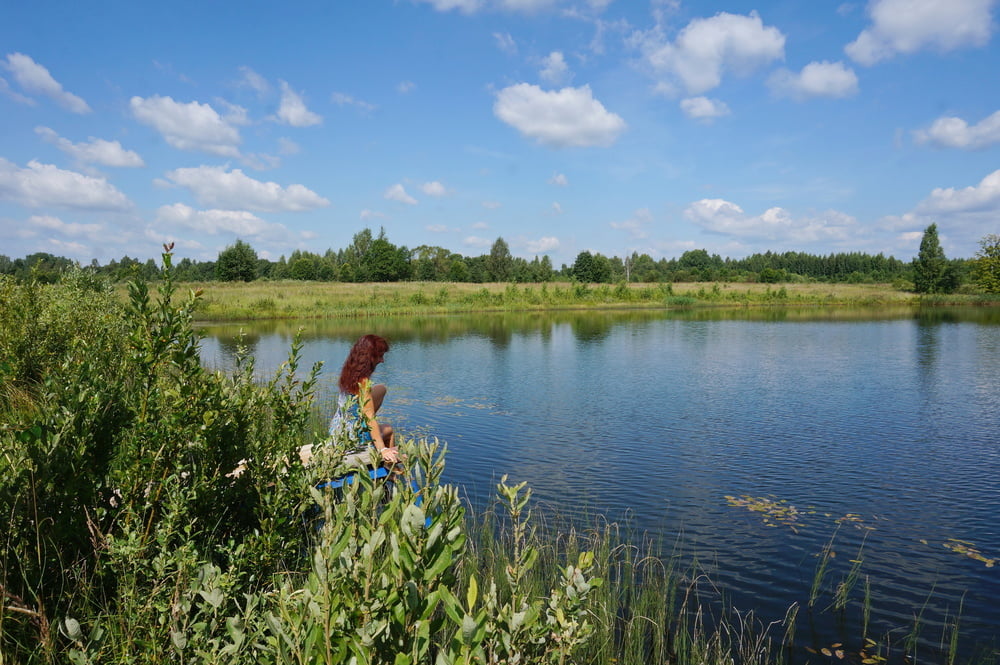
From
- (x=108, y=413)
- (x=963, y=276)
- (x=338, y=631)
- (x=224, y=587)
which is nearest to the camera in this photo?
(x=338, y=631)

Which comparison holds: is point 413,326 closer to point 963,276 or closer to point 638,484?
point 638,484

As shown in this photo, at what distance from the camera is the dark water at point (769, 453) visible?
7035mm

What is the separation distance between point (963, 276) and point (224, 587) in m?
92.6

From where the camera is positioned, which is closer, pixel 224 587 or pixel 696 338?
pixel 224 587

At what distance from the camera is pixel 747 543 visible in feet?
26.6

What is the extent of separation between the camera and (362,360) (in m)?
7.50

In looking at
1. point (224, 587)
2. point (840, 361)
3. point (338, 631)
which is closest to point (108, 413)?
point (224, 587)

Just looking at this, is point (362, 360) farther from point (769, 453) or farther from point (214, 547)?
point (769, 453)

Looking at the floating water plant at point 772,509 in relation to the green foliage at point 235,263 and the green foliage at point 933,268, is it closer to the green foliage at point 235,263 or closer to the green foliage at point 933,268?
the green foliage at point 235,263

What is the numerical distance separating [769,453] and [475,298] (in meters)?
50.8

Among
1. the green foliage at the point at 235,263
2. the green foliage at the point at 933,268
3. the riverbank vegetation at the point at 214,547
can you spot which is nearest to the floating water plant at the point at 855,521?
the riverbank vegetation at the point at 214,547

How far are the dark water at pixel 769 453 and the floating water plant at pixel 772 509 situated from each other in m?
0.08

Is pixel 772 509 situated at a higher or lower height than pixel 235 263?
lower

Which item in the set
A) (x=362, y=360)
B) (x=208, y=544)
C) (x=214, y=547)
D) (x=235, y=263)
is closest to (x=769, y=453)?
(x=362, y=360)
